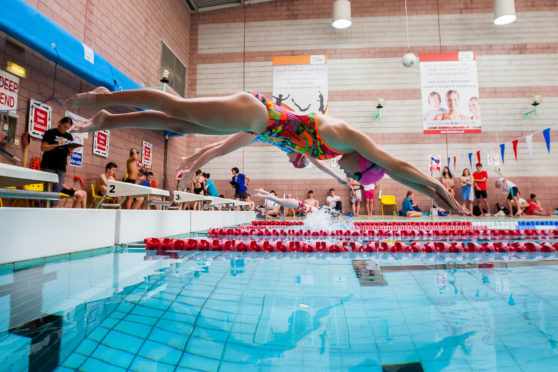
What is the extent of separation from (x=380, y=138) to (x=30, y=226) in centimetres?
1104

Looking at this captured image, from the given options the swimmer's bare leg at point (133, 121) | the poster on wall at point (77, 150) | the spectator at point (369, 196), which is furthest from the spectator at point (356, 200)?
the swimmer's bare leg at point (133, 121)

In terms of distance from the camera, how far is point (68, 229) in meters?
2.52

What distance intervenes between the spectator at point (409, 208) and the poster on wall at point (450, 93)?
2.54m

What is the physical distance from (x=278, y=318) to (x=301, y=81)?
11763 mm

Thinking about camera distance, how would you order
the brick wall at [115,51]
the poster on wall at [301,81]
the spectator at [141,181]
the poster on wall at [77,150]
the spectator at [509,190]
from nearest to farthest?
1. the brick wall at [115,51]
2. the poster on wall at [77,150]
3. the spectator at [141,181]
4. the spectator at [509,190]
5. the poster on wall at [301,81]

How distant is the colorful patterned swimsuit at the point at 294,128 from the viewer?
7.73ft

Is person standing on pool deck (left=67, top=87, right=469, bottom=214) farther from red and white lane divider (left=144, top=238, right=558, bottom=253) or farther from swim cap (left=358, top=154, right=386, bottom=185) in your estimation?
red and white lane divider (left=144, top=238, right=558, bottom=253)

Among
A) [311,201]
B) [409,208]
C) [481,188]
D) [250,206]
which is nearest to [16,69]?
[250,206]

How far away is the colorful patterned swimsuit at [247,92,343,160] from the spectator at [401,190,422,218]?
8668 millimetres

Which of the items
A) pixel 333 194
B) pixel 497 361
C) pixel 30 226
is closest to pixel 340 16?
pixel 333 194

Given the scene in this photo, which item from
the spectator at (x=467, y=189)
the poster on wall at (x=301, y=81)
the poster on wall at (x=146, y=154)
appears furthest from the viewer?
the poster on wall at (x=301, y=81)

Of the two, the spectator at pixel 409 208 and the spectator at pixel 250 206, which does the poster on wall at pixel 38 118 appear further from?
the spectator at pixel 409 208

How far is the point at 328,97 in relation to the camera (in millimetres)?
12016

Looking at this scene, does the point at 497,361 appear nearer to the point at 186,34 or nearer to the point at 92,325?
the point at 92,325
